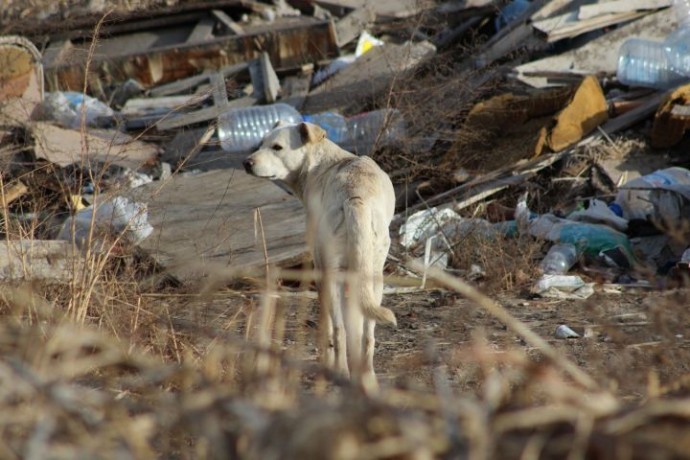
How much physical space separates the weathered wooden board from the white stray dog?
1.15m

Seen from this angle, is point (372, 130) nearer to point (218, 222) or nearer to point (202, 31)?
point (218, 222)

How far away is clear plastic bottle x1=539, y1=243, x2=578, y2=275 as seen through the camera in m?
7.78

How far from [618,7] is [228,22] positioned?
552cm

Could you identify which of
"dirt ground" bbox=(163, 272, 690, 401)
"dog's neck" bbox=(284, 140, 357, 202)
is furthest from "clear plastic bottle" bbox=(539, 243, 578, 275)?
"dog's neck" bbox=(284, 140, 357, 202)

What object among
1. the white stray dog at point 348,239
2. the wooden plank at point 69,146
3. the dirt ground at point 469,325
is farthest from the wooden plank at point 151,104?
the white stray dog at point 348,239

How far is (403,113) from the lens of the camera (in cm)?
1013

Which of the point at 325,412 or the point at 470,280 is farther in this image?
the point at 470,280

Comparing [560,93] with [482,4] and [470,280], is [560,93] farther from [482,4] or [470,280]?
[482,4]

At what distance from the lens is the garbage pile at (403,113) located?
8.08m

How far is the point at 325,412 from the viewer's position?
2.06m

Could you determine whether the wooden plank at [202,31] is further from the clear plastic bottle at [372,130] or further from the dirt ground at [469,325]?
the dirt ground at [469,325]

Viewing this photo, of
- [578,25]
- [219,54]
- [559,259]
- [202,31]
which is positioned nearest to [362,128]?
[578,25]

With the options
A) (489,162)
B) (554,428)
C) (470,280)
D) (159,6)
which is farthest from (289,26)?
(554,428)

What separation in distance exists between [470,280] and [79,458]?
5839 millimetres
